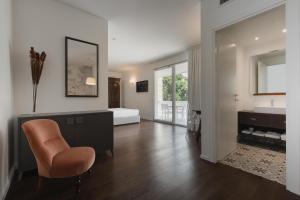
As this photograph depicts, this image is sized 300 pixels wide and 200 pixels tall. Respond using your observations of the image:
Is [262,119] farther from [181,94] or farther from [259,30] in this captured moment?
[181,94]

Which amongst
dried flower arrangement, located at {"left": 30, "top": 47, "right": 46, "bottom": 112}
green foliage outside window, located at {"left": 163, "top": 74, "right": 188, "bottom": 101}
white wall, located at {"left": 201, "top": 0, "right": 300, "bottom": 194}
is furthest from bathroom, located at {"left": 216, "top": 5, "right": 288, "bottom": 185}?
dried flower arrangement, located at {"left": 30, "top": 47, "right": 46, "bottom": 112}

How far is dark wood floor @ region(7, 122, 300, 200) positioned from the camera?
1.69 metres

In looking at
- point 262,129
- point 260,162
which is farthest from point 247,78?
point 260,162

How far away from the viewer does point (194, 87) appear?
494 cm

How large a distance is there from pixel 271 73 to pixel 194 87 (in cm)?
194

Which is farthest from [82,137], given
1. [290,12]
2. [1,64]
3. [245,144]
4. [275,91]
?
[275,91]

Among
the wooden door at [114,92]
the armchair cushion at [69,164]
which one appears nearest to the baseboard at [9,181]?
the armchair cushion at [69,164]

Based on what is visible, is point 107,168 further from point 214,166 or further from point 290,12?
point 290,12

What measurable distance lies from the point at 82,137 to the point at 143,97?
5.30 metres

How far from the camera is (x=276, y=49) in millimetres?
3568

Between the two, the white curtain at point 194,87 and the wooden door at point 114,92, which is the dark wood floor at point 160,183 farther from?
the wooden door at point 114,92

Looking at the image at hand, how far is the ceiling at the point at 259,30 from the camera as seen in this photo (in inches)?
103

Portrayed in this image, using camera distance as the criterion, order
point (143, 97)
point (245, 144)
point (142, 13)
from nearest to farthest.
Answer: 1. point (142, 13)
2. point (245, 144)
3. point (143, 97)

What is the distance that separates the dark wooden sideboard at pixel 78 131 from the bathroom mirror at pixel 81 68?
→ 0.55 m
